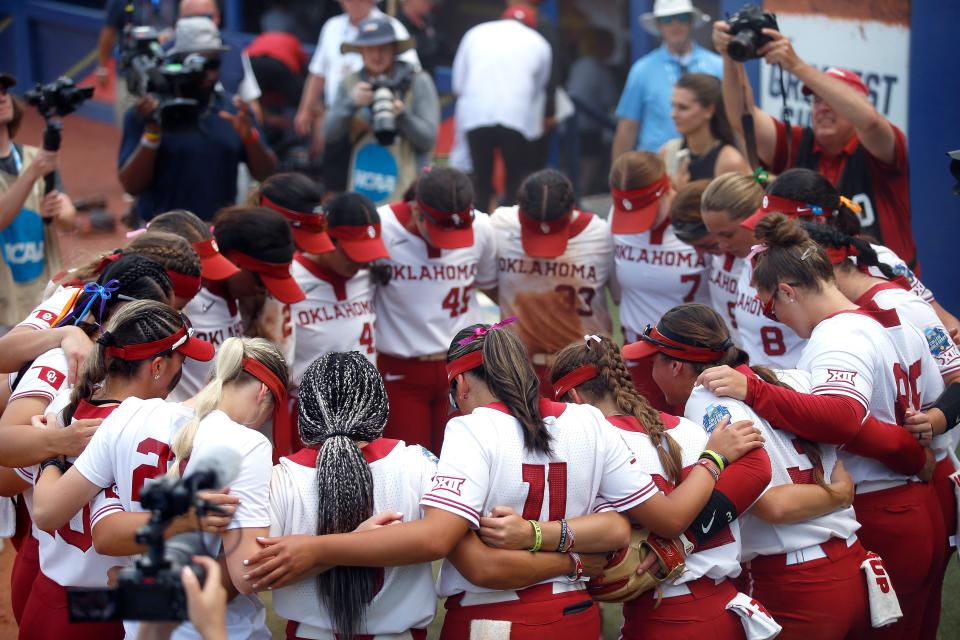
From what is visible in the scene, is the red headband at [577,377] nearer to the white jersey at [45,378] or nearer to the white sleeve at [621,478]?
the white sleeve at [621,478]

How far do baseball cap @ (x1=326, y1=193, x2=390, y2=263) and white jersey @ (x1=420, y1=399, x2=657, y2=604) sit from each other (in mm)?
1994

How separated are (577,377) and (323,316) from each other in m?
1.97

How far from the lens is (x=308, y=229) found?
4.94 m

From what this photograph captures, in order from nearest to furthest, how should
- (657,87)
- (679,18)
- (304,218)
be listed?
(304,218)
(657,87)
(679,18)

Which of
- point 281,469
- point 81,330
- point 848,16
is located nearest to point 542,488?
point 281,469

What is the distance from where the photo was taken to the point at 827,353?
359cm

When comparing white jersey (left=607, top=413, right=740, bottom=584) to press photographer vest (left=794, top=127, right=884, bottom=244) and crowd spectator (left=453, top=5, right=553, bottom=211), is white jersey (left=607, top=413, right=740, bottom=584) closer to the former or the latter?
Result: press photographer vest (left=794, top=127, right=884, bottom=244)

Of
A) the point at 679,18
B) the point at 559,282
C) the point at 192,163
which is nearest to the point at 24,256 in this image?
the point at 192,163

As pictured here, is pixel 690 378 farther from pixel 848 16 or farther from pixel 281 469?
pixel 848 16

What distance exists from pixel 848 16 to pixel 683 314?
16.6 feet

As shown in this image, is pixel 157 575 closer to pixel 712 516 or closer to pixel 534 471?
pixel 534 471

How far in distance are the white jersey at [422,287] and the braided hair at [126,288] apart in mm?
1675

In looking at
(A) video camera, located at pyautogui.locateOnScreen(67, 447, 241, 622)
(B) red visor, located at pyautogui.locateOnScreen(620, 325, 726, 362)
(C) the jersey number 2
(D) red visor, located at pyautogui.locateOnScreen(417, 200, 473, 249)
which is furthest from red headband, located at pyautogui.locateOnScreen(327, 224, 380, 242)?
(A) video camera, located at pyautogui.locateOnScreen(67, 447, 241, 622)

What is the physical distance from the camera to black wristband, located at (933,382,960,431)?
3895 mm
